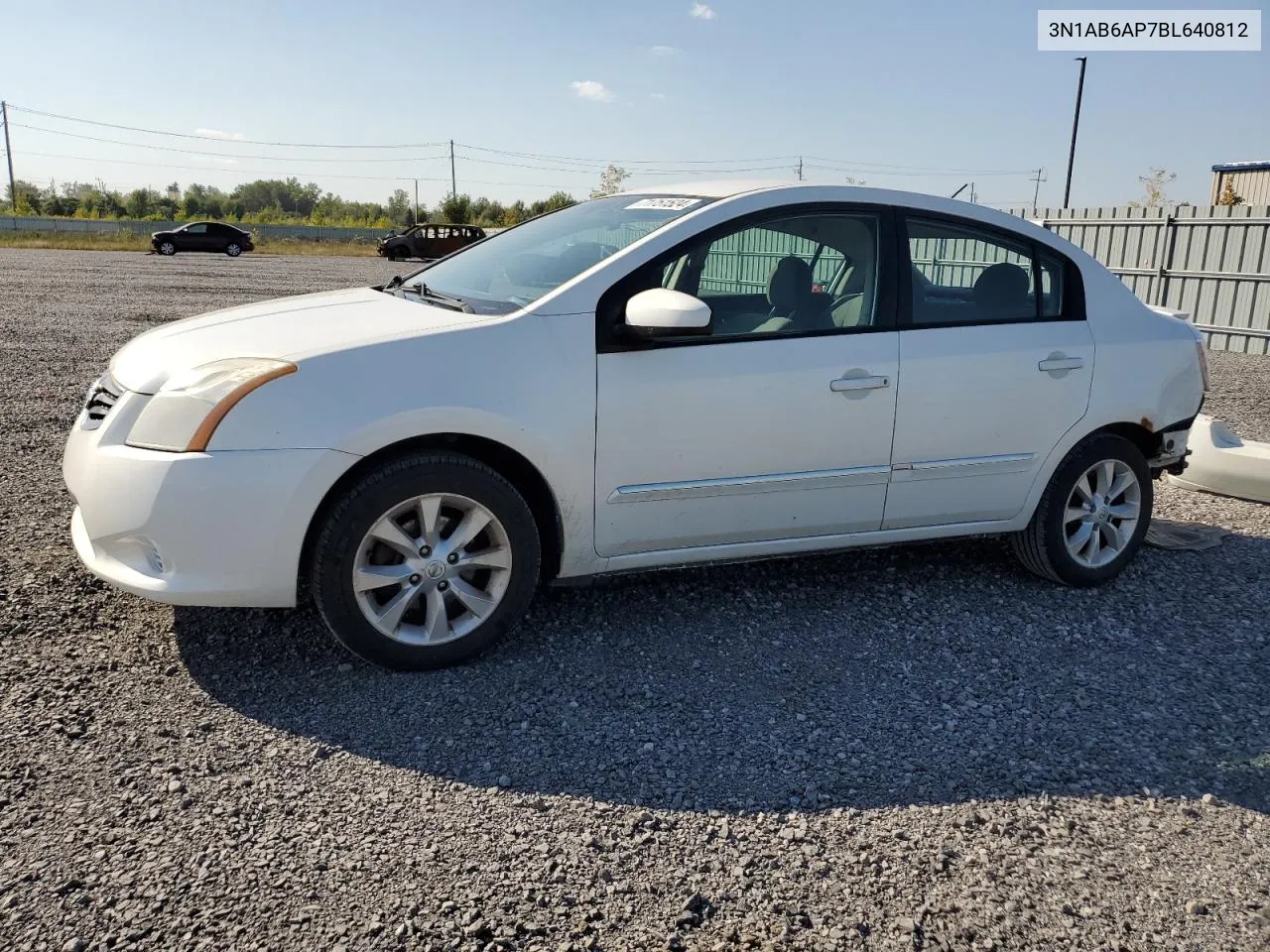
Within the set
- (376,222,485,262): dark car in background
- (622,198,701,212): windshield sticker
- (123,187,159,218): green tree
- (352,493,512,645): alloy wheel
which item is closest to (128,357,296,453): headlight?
(352,493,512,645): alloy wheel

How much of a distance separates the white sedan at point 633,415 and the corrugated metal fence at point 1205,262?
443 inches

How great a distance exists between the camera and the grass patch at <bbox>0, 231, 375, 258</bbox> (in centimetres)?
4278

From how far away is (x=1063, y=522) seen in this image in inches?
187

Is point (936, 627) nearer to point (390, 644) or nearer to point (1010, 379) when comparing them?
point (1010, 379)

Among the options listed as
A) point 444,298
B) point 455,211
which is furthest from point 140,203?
point 444,298

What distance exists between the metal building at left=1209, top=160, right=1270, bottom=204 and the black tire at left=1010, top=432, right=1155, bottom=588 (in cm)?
3939

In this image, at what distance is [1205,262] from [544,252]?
14.4 meters

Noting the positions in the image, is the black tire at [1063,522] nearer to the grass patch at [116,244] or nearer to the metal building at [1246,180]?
the metal building at [1246,180]

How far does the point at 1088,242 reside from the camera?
1780 cm

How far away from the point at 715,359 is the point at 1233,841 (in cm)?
222

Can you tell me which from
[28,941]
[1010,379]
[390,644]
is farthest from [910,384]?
[28,941]

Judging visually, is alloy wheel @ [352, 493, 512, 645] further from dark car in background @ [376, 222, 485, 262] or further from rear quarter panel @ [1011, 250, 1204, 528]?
dark car in background @ [376, 222, 485, 262]

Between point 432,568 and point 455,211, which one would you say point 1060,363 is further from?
point 455,211

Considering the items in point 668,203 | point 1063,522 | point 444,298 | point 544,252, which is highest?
point 668,203
